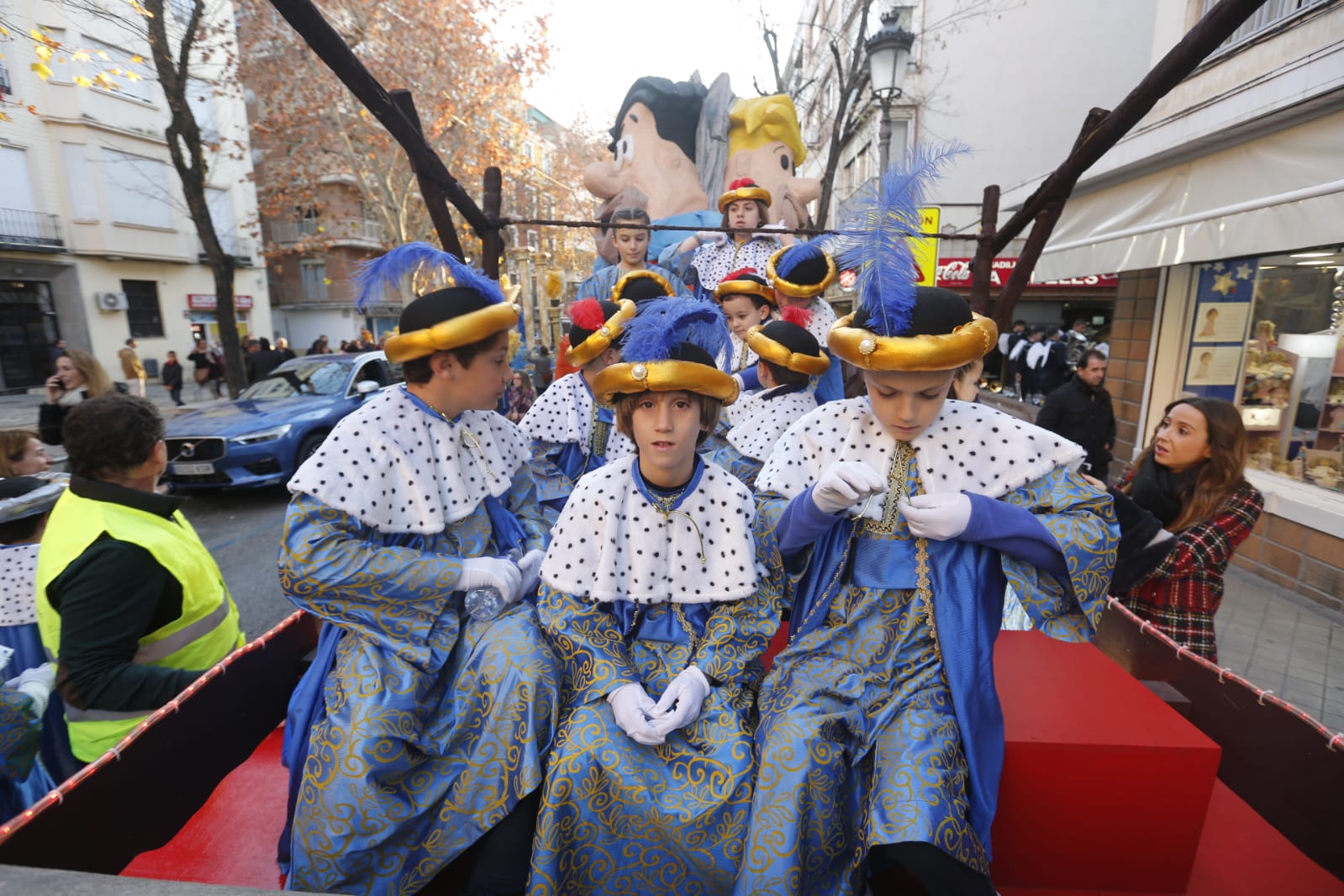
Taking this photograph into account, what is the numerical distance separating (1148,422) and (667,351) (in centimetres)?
675

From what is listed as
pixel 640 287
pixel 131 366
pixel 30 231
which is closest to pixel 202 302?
pixel 30 231

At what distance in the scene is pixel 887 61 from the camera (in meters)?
6.79

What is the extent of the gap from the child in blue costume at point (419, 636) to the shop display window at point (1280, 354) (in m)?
5.82

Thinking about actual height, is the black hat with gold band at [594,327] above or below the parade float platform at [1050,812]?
above

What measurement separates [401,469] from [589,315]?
1.62 m

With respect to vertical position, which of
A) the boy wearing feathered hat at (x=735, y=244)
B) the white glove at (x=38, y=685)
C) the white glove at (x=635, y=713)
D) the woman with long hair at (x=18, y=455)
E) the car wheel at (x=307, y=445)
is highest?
the boy wearing feathered hat at (x=735, y=244)

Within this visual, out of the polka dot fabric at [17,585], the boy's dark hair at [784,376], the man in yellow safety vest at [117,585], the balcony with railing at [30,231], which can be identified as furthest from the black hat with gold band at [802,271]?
the balcony with railing at [30,231]

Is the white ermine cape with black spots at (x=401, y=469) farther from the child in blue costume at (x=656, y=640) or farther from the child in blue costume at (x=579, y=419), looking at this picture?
the child in blue costume at (x=579, y=419)

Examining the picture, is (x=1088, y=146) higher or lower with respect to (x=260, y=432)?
higher

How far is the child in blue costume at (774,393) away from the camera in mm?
3273

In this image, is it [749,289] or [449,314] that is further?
[749,289]

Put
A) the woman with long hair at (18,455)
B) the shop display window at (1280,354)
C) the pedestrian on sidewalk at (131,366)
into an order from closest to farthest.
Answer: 1. the woman with long hair at (18,455)
2. the shop display window at (1280,354)
3. the pedestrian on sidewalk at (131,366)

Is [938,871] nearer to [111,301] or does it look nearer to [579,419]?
[579,419]

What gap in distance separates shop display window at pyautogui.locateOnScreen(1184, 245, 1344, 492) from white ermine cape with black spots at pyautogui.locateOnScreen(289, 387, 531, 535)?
5.81 m
